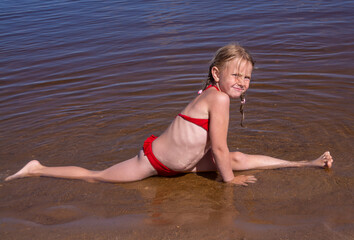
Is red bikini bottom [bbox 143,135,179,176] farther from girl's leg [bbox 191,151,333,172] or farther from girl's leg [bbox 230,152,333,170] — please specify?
girl's leg [bbox 230,152,333,170]

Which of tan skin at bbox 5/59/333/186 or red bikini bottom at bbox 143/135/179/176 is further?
red bikini bottom at bbox 143/135/179/176

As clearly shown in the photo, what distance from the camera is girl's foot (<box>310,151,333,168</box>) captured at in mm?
3496

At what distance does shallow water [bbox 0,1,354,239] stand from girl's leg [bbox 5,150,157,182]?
3.0 inches

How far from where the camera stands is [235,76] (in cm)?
342

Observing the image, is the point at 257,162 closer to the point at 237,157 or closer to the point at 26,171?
the point at 237,157

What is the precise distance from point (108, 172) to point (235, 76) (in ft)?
4.68

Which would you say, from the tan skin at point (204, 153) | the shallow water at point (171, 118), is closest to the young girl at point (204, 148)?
the tan skin at point (204, 153)

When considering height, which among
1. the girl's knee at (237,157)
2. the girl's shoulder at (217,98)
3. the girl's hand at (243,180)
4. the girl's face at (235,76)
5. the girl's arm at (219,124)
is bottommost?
the girl's hand at (243,180)

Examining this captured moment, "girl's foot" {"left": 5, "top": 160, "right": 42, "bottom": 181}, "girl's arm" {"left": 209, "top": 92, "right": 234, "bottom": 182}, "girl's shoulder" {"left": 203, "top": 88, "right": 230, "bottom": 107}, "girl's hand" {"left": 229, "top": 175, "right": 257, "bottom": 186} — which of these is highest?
"girl's shoulder" {"left": 203, "top": 88, "right": 230, "bottom": 107}

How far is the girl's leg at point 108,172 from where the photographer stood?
3.60 m

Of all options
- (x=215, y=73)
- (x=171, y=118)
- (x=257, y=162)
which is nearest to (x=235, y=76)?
(x=215, y=73)

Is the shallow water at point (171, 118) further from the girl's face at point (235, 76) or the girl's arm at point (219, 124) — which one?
the girl's face at point (235, 76)

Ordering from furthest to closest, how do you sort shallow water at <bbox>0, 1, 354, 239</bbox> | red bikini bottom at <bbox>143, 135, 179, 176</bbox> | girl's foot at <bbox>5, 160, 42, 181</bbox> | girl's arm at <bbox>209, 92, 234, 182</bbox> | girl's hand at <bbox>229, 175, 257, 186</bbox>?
1. girl's foot at <bbox>5, 160, 42, 181</bbox>
2. red bikini bottom at <bbox>143, 135, 179, 176</bbox>
3. girl's hand at <bbox>229, 175, 257, 186</bbox>
4. girl's arm at <bbox>209, 92, 234, 182</bbox>
5. shallow water at <bbox>0, 1, 354, 239</bbox>

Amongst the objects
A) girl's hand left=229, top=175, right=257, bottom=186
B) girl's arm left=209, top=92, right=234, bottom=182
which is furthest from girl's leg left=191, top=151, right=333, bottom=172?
girl's arm left=209, top=92, right=234, bottom=182
